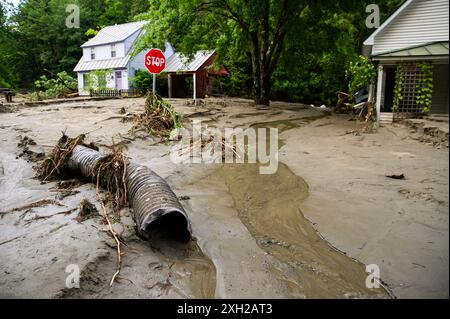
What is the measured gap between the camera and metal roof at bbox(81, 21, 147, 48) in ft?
103

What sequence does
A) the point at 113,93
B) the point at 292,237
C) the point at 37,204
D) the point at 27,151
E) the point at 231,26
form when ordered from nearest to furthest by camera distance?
1. the point at 292,237
2. the point at 37,204
3. the point at 27,151
4. the point at 231,26
5. the point at 113,93

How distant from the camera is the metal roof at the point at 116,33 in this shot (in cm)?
3134

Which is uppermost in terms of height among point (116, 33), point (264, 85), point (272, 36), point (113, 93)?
point (116, 33)

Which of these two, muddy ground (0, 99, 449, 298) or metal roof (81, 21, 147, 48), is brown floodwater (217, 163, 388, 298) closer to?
muddy ground (0, 99, 449, 298)

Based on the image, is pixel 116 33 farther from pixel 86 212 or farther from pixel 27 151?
pixel 86 212

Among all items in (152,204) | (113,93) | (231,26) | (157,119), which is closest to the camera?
(152,204)

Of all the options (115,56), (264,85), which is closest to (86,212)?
(264,85)

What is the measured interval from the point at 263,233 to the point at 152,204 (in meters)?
1.55

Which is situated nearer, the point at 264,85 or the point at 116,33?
the point at 264,85

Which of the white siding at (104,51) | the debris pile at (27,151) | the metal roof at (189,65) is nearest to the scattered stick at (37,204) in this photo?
the debris pile at (27,151)

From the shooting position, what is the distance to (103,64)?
32.2 m

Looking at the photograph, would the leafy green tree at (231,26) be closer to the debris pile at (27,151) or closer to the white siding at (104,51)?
the debris pile at (27,151)

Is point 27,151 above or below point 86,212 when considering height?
above

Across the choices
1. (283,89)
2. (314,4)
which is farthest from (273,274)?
(283,89)
